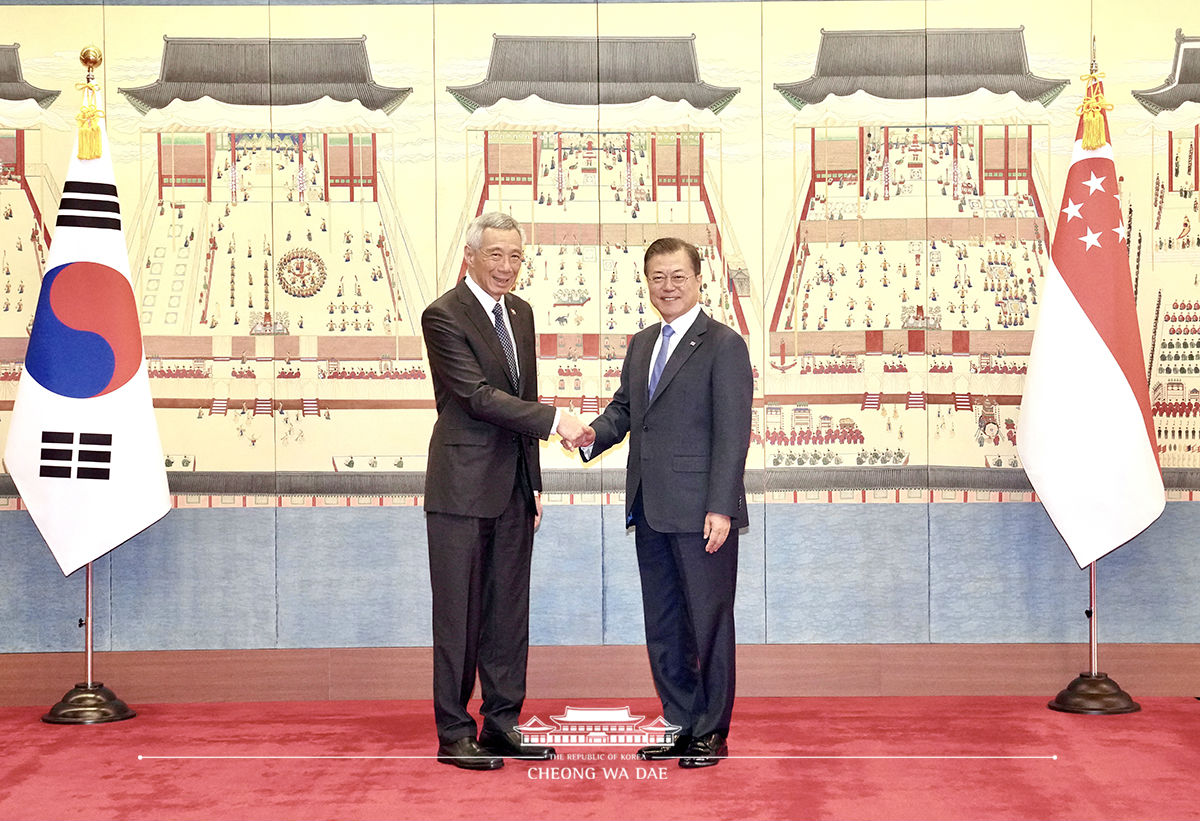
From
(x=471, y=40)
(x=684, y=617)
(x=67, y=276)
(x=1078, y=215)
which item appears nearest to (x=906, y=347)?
(x=1078, y=215)

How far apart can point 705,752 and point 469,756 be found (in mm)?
752

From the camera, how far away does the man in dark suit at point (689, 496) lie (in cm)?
377

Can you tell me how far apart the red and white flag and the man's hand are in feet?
5.05

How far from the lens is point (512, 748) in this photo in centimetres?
388

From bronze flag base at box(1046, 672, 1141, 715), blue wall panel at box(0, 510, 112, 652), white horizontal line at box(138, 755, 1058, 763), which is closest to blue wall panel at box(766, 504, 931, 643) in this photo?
bronze flag base at box(1046, 672, 1141, 715)

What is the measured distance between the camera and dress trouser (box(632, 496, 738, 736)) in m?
3.78

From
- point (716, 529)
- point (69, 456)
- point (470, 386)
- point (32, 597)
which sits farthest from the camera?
point (32, 597)

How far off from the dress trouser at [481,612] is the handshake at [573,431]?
262 mm

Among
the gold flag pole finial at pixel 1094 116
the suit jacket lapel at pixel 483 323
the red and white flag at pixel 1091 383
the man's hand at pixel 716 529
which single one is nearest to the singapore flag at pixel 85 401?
the suit jacket lapel at pixel 483 323

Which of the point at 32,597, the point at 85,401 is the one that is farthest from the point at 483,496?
the point at 32,597

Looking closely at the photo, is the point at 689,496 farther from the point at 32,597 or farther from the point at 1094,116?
the point at 32,597

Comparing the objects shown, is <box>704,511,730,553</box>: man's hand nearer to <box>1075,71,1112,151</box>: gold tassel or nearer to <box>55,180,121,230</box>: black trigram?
<box>1075,71,1112,151</box>: gold tassel

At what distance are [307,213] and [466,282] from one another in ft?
4.35

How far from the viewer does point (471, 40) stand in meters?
5.00
